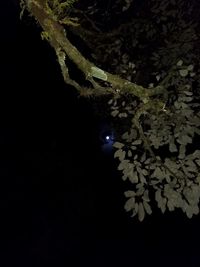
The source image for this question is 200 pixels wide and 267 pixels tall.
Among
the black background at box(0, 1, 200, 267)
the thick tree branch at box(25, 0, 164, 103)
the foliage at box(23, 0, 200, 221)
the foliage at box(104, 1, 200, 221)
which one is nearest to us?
the thick tree branch at box(25, 0, 164, 103)

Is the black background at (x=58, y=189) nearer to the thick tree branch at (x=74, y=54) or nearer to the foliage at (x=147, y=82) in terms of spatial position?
the foliage at (x=147, y=82)

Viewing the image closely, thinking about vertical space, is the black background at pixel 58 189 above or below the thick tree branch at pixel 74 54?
above

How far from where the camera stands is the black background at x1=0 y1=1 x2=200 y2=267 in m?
10.2

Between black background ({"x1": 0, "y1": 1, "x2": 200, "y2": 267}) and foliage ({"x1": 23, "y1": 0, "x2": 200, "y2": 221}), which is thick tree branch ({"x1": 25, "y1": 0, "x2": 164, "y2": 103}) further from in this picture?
black background ({"x1": 0, "y1": 1, "x2": 200, "y2": 267})

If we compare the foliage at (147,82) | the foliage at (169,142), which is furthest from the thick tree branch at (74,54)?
the foliage at (169,142)

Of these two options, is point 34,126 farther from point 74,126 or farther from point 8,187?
point 8,187

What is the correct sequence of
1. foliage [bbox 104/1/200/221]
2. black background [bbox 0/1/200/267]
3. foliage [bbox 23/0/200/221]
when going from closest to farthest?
1. foliage [bbox 23/0/200/221]
2. foliage [bbox 104/1/200/221]
3. black background [bbox 0/1/200/267]

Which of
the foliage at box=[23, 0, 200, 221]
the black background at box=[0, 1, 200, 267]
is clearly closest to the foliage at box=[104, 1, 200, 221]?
the foliage at box=[23, 0, 200, 221]

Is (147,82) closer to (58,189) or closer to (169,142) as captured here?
(169,142)

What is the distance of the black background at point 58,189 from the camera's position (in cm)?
1016

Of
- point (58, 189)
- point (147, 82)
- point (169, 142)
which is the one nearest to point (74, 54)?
point (169, 142)

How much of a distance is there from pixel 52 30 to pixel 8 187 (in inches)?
307

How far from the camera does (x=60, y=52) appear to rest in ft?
10.1

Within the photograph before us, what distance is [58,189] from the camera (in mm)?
10477
